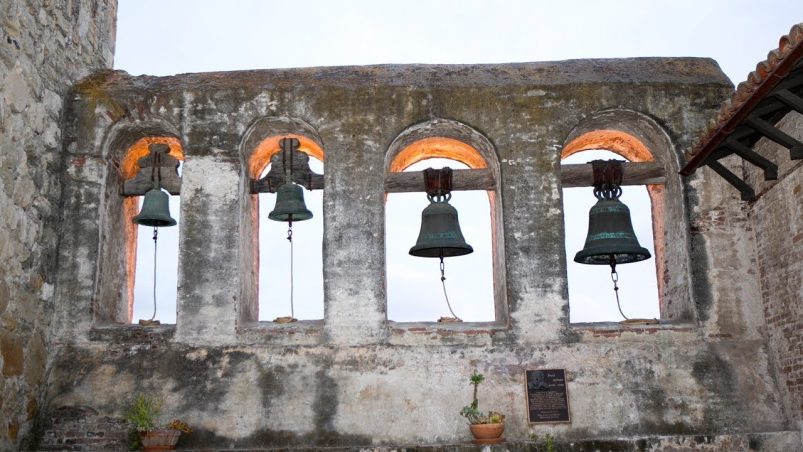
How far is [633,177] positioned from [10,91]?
6252mm

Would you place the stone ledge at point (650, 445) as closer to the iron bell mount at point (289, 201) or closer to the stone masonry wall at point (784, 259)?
the stone masonry wall at point (784, 259)

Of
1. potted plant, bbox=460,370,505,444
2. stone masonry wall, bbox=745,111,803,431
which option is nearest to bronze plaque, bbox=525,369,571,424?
potted plant, bbox=460,370,505,444

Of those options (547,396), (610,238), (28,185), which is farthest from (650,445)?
(28,185)

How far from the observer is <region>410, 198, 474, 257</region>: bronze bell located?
8406 millimetres

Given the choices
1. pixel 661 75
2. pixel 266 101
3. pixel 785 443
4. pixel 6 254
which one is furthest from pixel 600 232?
pixel 6 254

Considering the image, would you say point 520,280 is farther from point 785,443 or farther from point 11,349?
point 11,349

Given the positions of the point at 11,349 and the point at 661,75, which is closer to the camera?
the point at 11,349

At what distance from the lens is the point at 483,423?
759 cm

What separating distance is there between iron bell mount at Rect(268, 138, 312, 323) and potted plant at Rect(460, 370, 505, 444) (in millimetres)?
2134

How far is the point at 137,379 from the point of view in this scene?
8.12 m

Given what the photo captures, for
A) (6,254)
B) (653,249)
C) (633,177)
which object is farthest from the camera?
(653,249)

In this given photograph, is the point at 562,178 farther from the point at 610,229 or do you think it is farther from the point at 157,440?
the point at 157,440

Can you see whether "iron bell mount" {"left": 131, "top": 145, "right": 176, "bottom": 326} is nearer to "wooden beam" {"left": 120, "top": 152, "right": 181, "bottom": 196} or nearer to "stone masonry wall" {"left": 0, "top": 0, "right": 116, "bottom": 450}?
"wooden beam" {"left": 120, "top": 152, "right": 181, "bottom": 196}

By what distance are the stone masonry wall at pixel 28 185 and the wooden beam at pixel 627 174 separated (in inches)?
211
